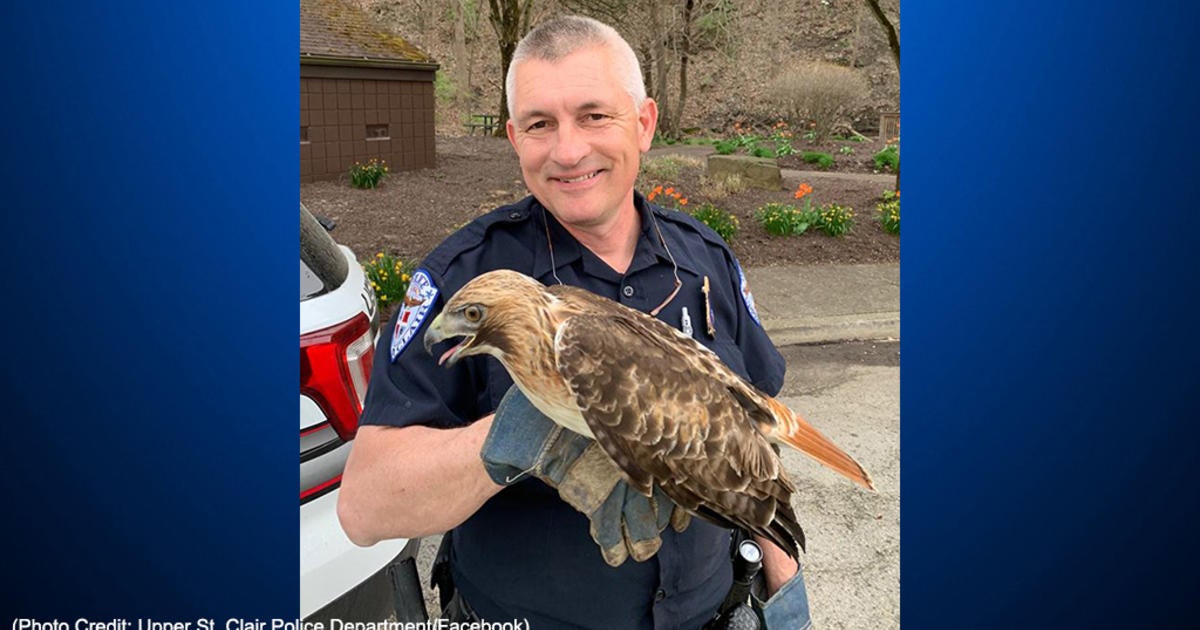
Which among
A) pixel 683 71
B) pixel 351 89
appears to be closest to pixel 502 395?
pixel 351 89

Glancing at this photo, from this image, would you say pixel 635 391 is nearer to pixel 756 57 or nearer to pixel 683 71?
pixel 683 71

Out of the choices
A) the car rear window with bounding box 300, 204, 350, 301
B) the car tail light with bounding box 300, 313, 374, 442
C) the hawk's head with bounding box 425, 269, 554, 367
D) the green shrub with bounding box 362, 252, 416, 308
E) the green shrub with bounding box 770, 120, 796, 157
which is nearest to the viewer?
the hawk's head with bounding box 425, 269, 554, 367

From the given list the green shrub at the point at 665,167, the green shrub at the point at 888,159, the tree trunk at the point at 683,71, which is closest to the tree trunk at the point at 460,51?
the green shrub at the point at 665,167

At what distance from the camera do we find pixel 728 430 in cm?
139

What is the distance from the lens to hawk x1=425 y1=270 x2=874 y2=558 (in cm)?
Result: 130

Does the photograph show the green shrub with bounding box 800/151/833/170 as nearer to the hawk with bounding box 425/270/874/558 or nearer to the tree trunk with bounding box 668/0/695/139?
the tree trunk with bounding box 668/0/695/139

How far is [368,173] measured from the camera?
19.8ft

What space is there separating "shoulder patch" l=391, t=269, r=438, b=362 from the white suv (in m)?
0.77

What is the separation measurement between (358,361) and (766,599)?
4.66 feet

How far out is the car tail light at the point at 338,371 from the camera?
2.32 m

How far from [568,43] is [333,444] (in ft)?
4.87

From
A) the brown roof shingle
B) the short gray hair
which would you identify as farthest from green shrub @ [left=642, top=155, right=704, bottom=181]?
the short gray hair

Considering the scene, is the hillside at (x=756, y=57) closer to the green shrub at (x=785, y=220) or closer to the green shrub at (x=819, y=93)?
the green shrub at (x=819, y=93)

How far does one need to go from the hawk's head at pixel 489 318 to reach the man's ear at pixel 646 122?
1.72ft
